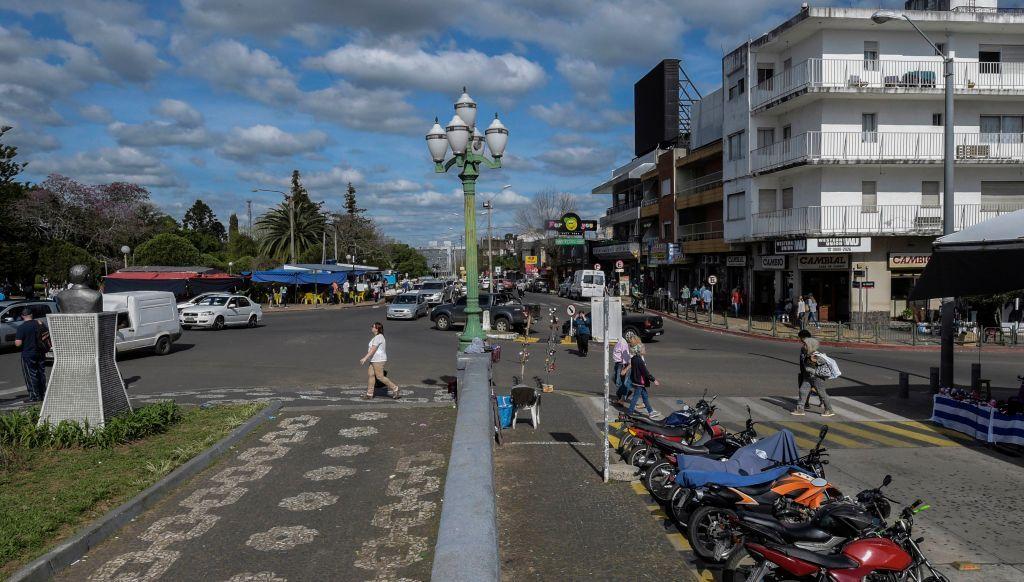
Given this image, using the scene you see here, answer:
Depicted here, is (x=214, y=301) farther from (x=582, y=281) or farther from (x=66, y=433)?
(x=582, y=281)

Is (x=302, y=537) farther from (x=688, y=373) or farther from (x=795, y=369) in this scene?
(x=795, y=369)

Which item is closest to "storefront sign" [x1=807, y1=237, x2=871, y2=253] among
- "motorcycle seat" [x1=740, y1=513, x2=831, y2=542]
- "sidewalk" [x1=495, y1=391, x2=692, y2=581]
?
"sidewalk" [x1=495, y1=391, x2=692, y2=581]

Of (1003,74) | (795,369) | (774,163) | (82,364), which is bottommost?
(795,369)

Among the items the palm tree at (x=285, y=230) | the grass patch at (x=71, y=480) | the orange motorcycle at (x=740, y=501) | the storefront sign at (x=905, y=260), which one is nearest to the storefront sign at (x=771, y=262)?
the storefront sign at (x=905, y=260)

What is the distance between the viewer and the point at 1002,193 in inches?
1289

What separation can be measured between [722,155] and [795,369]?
23743 millimetres

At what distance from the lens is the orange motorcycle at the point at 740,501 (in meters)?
6.31

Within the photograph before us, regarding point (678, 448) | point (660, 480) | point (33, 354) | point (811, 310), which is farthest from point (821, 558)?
point (811, 310)

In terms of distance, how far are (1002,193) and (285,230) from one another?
6083 cm

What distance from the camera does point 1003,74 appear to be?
3222cm

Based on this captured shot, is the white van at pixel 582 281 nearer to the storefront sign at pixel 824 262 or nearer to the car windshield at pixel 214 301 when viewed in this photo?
the storefront sign at pixel 824 262

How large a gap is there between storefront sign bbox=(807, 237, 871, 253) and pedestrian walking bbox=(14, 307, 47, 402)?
28925 millimetres

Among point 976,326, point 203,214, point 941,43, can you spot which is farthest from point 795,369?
point 203,214

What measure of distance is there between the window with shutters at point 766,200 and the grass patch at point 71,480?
31032 millimetres
